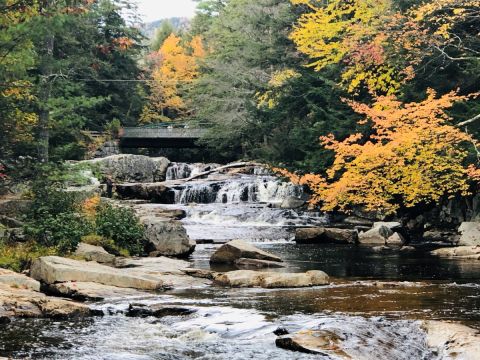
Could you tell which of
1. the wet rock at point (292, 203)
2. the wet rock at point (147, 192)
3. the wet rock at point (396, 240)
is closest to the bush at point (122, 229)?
the wet rock at point (396, 240)

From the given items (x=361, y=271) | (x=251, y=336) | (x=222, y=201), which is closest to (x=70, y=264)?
(x=251, y=336)

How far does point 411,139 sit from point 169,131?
105ft

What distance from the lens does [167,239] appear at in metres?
16.0

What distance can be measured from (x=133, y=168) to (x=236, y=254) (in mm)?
19871

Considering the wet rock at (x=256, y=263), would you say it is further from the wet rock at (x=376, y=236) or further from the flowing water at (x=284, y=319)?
the wet rock at (x=376, y=236)

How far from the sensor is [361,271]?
44.8ft

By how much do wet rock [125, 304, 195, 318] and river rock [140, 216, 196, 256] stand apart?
264 inches

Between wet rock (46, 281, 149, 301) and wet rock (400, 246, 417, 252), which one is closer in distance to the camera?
wet rock (46, 281, 149, 301)

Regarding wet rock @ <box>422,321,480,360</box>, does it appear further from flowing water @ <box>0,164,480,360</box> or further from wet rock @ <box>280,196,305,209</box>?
wet rock @ <box>280,196,305,209</box>

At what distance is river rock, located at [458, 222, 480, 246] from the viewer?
17844mm

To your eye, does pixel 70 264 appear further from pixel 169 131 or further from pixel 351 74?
pixel 169 131

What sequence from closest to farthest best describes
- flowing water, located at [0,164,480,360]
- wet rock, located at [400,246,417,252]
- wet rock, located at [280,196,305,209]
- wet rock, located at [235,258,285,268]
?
flowing water, located at [0,164,480,360]
wet rock, located at [235,258,285,268]
wet rock, located at [400,246,417,252]
wet rock, located at [280,196,305,209]

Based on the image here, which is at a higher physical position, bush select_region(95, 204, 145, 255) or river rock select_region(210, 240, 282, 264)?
bush select_region(95, 204, 145, 255)

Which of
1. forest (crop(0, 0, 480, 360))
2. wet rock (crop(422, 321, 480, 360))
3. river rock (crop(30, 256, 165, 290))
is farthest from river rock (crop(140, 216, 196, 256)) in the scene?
wet rock (crop(422, 321, 480, 360))
